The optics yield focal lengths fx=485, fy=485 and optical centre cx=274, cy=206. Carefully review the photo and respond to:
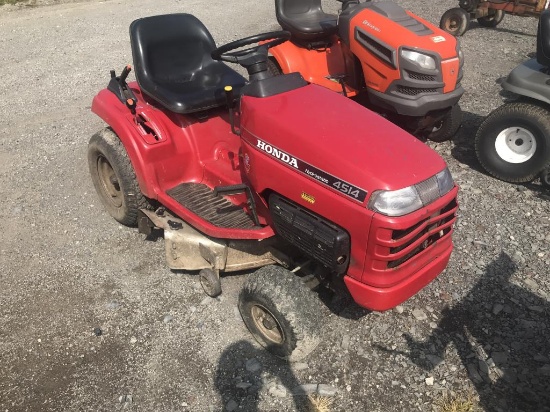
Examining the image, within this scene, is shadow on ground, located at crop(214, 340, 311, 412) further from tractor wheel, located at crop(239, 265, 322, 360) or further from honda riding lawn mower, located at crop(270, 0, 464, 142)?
honda riding lawn mower, located at crop(270, 0, 464, 142)

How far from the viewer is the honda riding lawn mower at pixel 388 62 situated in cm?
389

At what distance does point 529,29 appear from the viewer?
27.8 ft

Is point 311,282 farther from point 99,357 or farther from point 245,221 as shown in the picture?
point 99,357

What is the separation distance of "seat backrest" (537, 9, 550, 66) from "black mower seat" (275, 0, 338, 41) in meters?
1.75

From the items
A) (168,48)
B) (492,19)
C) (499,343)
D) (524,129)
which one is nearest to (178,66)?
(168,48)

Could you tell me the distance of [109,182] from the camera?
3.83m

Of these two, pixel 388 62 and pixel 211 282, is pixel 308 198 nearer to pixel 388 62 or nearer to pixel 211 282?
pixel 211 282

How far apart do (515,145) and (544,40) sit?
0.88 metres

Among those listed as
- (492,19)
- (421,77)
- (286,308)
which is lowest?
(492,19)

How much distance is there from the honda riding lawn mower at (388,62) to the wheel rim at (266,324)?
219 centimetres

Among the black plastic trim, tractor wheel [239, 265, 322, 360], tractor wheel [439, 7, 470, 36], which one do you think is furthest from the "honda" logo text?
tractor wheel [439, 7, 470, 36]

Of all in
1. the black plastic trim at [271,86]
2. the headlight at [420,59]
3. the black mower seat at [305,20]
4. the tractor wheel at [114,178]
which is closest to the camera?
the black plastic trim at [271,86]

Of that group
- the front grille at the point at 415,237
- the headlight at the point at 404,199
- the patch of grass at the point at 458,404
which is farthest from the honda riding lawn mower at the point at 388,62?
the patch of grass at the point at 458,404

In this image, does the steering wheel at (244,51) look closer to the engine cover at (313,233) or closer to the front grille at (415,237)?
the engine cover at (313,233)
